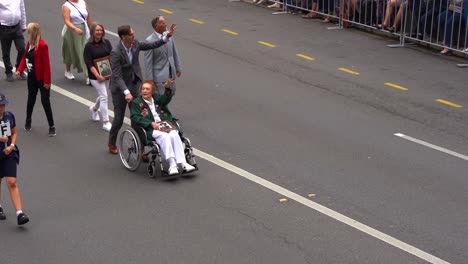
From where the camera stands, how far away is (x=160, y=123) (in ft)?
37.5

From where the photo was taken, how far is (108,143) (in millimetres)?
12688

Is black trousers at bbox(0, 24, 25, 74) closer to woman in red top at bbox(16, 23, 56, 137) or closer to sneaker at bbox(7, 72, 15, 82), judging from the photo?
sneaker at bbox(7, 72, 15, 82)

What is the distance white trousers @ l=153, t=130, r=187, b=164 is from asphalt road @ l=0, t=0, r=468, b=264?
36cm

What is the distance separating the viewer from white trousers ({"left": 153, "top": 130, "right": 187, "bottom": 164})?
11.2 meters

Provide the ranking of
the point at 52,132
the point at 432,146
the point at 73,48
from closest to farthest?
the point at 432,146
the point at 52,132
the point at 73,48

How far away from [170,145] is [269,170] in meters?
1.44

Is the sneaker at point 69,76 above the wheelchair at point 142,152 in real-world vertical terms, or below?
below

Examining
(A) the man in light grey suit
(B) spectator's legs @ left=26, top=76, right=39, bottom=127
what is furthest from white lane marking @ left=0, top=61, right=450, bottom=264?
(B) spectator's legs @ left=26, top=76, right=39, bottom=127

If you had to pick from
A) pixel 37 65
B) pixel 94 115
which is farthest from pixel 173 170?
pixel 94 115

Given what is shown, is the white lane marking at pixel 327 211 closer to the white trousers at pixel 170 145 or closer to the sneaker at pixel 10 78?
the white trousers at pixel 170 145

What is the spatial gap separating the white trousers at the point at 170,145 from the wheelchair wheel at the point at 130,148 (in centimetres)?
32

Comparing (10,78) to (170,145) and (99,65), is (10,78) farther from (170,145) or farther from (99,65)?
(170,145)

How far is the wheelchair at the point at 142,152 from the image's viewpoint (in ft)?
37.2

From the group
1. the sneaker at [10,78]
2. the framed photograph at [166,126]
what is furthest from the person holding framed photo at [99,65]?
the sneaker at [10,78]
